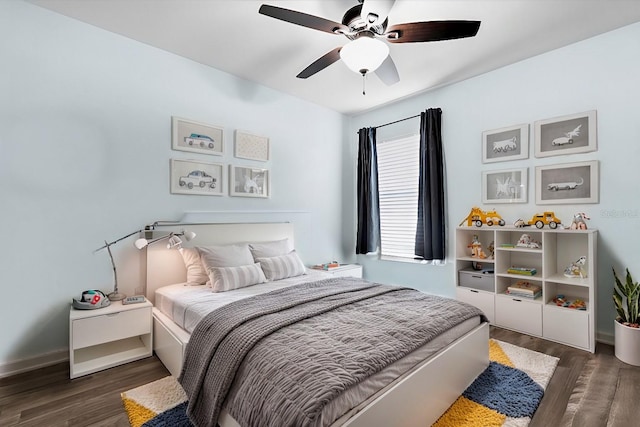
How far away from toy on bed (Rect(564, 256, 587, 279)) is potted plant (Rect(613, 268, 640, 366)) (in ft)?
0.71

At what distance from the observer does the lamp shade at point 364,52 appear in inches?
73.2

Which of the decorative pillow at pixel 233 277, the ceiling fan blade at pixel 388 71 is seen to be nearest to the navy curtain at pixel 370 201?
the ceiling fan blade at pixel 388 71

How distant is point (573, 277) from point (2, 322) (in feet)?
14.8

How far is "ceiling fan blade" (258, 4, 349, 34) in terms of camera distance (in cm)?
179

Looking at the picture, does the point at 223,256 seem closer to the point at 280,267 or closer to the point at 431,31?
the point at 280,267

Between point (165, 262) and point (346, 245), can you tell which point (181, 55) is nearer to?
point (165, 262)

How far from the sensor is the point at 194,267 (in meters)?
2.83

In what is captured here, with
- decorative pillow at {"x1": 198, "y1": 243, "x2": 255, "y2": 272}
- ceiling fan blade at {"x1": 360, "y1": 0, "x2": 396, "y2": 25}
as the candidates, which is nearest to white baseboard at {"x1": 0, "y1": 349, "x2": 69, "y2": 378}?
decorative pillow at {"x1": 198, "y1": 243, "x2": 255, "y2": 272}

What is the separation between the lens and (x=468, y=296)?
3.24 metres

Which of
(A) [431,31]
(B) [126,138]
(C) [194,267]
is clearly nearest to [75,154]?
(B) [126,138]

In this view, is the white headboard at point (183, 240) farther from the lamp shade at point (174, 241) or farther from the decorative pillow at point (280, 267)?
the decorative pillow at point (280, 267)

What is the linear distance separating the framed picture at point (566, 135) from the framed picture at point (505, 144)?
0.36 ft

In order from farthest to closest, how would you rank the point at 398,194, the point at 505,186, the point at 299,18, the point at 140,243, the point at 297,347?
the point at 398,194 < the point at 505,186 < the point at 140,243 < the point at 299,18 < the point at 297,347

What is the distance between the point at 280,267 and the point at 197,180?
1.21 meters
